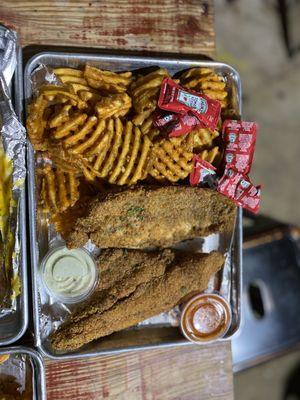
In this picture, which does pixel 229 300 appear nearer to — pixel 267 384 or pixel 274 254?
pixel 274 254

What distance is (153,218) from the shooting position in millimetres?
2273

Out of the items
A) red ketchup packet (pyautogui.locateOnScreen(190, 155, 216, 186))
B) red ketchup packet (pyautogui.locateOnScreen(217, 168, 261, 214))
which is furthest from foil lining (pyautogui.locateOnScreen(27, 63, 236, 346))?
red ketchup packet (pyautogui.locateOnScreen(190, 155, 216, 186))

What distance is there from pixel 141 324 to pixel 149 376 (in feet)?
0.86

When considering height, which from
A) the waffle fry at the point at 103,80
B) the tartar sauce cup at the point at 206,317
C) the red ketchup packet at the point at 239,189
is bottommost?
the tartar sauce cup at the point at 206,317

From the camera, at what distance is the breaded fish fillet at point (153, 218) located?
217 cm

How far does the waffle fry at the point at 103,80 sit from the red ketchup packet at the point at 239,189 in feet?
1.99

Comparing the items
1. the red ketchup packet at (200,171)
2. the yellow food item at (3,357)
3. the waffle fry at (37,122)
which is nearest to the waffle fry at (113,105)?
the waffle fry at (37,122)

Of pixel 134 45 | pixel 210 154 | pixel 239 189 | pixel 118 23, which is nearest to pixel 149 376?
pixel 239 189

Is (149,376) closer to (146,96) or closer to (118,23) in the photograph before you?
(146,96)

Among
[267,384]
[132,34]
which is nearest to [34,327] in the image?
[132,34]

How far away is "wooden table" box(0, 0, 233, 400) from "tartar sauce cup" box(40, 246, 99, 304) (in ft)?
1.23

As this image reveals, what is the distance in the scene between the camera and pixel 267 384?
12.3 ft

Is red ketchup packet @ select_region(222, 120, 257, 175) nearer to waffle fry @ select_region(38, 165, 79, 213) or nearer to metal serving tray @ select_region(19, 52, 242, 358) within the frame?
metal serving tray @ select_region(19, 52, 242, 358)

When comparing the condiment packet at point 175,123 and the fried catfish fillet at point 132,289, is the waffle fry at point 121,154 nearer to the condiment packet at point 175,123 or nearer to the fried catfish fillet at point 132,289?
the condiment packet at point 175,123
